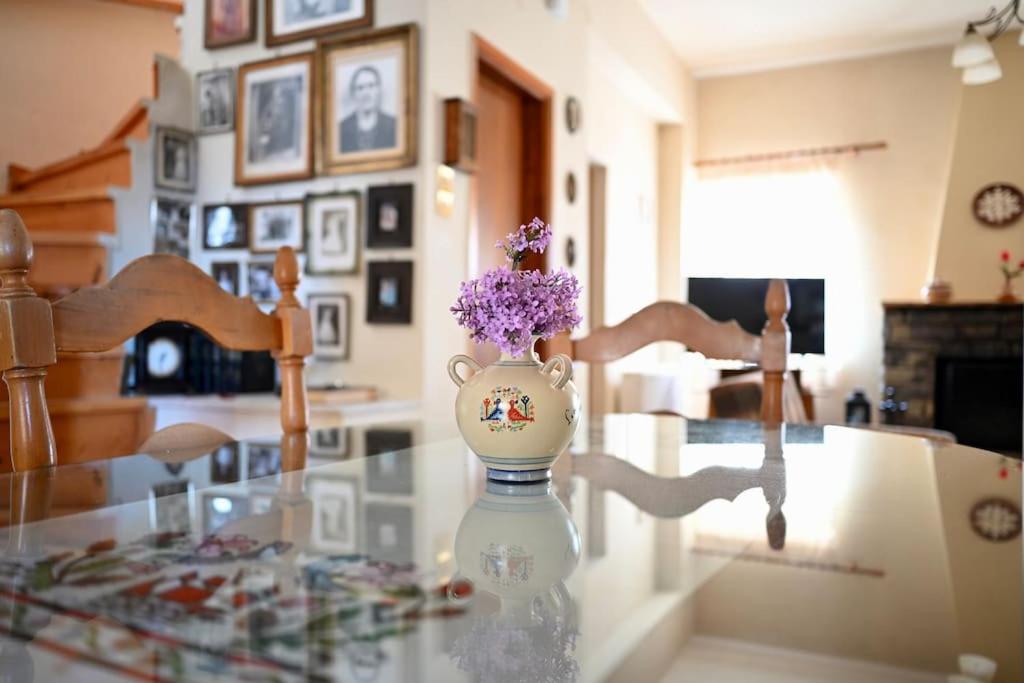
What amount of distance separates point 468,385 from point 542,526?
0.23m

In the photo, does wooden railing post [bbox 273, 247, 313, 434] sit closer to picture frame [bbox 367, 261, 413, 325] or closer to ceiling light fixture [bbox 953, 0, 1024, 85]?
picture frame [bbox 367, 261, 413, 325]

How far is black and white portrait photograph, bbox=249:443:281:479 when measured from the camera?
0.97 m

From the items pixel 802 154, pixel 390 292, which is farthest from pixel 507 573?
pixel 802 154

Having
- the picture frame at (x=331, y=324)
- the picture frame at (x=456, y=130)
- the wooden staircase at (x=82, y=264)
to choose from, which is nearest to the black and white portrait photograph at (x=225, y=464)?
the wooden staircase at (x=82, y=264)

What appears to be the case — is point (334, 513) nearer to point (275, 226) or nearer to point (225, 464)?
point (225, 464)

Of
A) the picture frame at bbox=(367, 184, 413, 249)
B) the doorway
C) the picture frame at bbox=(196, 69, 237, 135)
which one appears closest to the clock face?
the picture frame at bbox=(367, 184, 413, 249)

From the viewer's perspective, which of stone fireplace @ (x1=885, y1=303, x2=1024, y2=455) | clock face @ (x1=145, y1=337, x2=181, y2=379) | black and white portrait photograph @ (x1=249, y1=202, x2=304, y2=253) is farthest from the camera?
stone fireplace @ (x1=885, y1=303, x2=1024, y2=455)

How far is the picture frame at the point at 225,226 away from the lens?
329 centimetres

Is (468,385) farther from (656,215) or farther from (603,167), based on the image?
(656,215)

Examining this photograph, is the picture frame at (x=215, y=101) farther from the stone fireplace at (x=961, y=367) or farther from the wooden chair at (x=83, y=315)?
the stone fireplace at (x=961, y=367)

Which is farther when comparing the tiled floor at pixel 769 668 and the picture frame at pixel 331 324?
the picture frame at pixel 331 324

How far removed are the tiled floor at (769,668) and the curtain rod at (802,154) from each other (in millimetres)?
6731

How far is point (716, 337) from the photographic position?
1599 mm

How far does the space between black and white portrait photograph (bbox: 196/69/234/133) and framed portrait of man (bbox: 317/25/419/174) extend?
50cm
